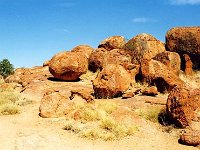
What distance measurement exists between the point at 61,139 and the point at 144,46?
1360 centimetres

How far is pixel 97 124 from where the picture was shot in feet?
43.5

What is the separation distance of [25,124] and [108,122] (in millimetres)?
3230

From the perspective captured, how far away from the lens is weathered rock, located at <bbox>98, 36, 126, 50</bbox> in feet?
89.5

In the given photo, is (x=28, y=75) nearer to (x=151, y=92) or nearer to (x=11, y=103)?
(x=11, y=103)

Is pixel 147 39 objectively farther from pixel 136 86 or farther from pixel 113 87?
pixel 113 87

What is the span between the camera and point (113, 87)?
17281 millimetres

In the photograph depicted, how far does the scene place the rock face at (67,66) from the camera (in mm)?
21595

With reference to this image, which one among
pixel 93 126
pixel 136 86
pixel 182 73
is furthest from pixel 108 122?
pixel 182 73

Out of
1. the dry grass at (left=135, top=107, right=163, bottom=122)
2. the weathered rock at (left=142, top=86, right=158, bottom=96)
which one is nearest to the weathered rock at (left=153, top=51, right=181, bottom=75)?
the weathered rock at (left=142, top=86, right=158, bottom=96)

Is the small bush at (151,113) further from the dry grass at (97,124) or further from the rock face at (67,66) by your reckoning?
the rock face at (67,66)

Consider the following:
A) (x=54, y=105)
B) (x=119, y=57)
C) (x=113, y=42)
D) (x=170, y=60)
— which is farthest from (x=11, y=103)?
(x=113, y=42)

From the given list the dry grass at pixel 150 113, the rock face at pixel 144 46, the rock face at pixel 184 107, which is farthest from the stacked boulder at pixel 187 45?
the rock face at pixel 184 107

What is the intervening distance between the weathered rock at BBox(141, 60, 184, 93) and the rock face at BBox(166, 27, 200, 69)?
499cm

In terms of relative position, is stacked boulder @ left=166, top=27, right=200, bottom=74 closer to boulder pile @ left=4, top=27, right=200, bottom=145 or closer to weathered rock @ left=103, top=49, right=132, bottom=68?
boulder pile @ left=4, top=27, right=200, bottom=145
